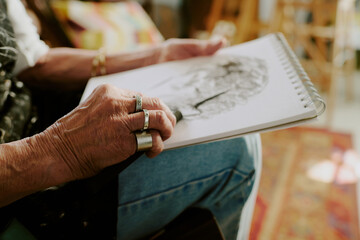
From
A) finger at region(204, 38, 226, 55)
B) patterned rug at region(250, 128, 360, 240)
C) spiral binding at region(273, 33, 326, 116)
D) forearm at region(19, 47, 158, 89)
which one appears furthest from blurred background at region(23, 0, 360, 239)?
spiral binding at region(273, 33, 326, 116)

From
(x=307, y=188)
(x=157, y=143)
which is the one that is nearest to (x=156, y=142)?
(x=157, y=143)

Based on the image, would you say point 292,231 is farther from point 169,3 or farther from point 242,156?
point 169,3

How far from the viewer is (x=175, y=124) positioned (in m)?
0.52

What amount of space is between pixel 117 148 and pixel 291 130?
135cm

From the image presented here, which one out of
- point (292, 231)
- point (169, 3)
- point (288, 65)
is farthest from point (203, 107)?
point (169, 3)

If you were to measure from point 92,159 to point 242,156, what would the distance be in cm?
29

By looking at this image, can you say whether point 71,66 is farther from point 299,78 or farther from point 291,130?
point 291,130

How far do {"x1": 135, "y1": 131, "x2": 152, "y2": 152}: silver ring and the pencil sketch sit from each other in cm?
11

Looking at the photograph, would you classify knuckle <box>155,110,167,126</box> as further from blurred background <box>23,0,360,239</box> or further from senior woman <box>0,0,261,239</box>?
blurred background <box>23,0,360,239</box>

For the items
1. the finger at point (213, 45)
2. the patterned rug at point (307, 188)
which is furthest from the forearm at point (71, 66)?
the patterned rug at point (307, 188)

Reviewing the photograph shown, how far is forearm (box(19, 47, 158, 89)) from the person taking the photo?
2.36 feet

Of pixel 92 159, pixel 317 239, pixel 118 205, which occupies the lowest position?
pixel 317 239

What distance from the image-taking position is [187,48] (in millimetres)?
753

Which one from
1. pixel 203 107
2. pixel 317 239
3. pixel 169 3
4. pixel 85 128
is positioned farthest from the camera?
pixel 169 3
